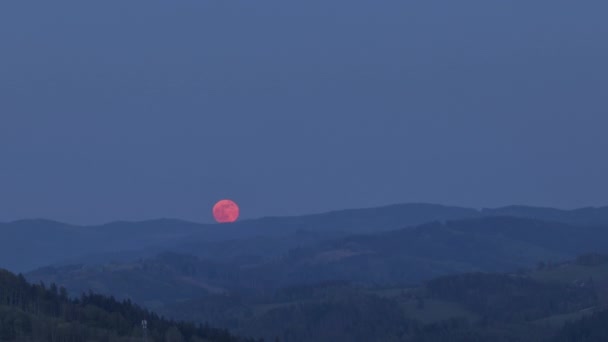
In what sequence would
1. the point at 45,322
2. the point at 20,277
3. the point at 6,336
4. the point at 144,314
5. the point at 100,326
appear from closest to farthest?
the point at 6,336 < the point at 45,322 < the point at 100,326 < the point at 20,277 < the point at 144,314

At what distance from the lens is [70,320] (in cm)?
15988

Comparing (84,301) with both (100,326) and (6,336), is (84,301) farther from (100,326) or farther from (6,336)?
(6,336)

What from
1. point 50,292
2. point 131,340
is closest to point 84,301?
point 50,292

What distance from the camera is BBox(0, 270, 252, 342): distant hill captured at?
14418cm

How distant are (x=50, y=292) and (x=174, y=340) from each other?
20.5m

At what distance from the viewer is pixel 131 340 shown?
15162 centimetres

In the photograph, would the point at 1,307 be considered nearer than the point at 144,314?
Yes

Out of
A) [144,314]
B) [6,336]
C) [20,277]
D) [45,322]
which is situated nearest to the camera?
[6,336]

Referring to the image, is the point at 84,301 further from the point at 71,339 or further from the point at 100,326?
the point at 71,339

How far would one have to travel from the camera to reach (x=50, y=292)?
17725 cm

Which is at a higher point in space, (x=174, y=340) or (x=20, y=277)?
(x=20, y=277)

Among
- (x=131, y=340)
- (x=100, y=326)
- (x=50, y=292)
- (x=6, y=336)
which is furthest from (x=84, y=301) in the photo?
(x=6, y=336)

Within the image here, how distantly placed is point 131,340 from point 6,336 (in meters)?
18.3

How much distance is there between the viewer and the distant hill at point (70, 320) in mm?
144175
